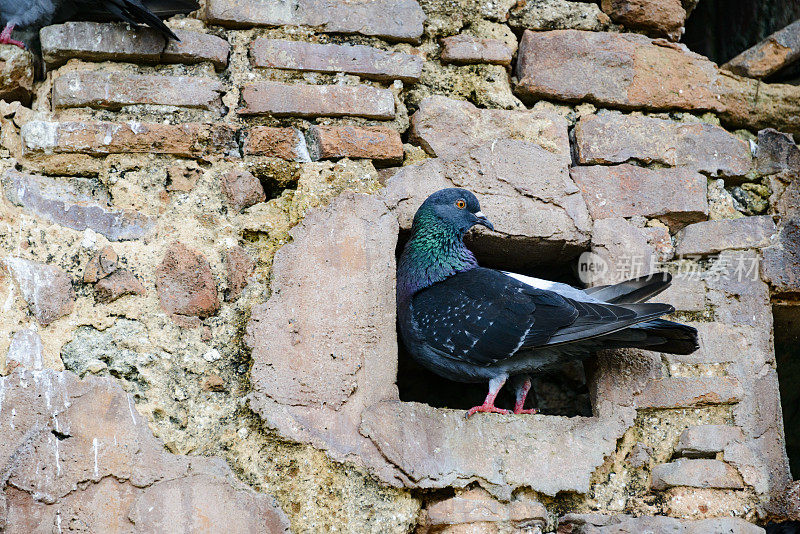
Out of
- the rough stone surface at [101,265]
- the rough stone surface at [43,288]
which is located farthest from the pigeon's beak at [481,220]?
the rough stone surface at [43,288]

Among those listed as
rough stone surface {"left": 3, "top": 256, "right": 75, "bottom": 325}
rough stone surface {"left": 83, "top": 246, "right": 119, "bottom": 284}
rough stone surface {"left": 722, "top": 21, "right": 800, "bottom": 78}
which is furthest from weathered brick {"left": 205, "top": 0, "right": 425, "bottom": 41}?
rough stone surface {"left": 722, "top": 21, "right": 800, "bottom": 78}

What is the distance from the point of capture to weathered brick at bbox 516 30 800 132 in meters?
3.02

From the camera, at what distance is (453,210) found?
263 centimetres

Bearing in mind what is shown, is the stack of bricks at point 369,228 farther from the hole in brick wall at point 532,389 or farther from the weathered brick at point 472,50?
the hole in brick wall at point 532,389

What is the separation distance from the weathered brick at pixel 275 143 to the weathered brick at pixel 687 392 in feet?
4.50

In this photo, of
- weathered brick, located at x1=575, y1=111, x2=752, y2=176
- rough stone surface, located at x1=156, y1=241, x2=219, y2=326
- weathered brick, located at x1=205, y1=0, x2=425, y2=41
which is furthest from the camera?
weathered brick, located at x1=575, y1=111, x2=752, y2=176

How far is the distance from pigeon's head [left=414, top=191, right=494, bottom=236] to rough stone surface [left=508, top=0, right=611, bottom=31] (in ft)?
2.80

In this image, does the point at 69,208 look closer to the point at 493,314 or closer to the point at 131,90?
the point at 131,90

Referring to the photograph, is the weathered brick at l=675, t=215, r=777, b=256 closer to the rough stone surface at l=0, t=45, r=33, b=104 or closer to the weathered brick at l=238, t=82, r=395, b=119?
the weathered brick at l=238, t=82, r=395, b=119

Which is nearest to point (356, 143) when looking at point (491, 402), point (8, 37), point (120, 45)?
point (120, 45)

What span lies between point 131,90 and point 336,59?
70 centimetres

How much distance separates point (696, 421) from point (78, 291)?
1.97 m

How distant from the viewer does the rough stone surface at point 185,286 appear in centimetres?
240

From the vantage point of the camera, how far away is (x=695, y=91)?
10.2 feet
